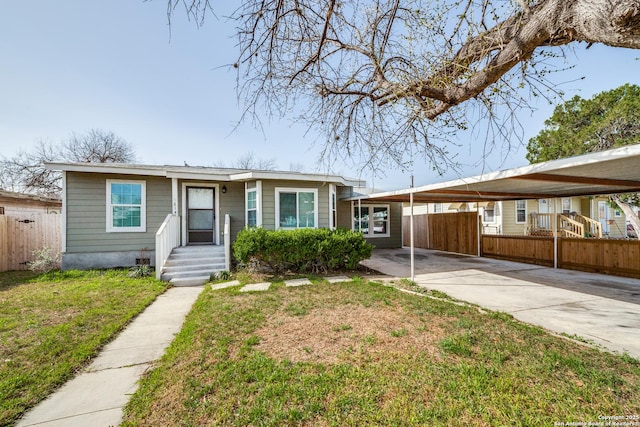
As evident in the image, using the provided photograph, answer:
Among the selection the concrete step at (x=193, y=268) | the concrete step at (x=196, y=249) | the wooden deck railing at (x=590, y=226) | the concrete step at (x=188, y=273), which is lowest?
the concrete step at (x=188, y=273)

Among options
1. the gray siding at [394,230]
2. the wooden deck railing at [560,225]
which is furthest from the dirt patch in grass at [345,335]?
the wooden deck railing at [560,225]

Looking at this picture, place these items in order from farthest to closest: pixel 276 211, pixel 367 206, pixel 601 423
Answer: pixel 367 206, pixel 276 211, pixel 601 423

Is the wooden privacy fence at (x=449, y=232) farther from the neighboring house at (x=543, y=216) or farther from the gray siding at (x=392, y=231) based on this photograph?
the neighboring house at (x=543, y=216)

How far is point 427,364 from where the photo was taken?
9.29 ft

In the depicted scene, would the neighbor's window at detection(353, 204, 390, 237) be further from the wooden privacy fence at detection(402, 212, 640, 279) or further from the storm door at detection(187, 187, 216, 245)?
the storm door at detection(187, 187, 216, 245)

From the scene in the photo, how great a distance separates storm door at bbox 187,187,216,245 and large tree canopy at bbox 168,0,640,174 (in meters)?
6.31

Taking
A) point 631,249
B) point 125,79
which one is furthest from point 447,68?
point 631,249

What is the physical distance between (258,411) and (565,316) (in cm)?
487

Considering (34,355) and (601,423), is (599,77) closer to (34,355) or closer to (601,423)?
(601,423)

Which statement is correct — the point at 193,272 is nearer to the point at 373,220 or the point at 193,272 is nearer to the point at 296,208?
the point at 296,208

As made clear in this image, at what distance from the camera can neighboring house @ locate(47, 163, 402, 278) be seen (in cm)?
791

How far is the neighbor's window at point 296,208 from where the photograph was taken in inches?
348

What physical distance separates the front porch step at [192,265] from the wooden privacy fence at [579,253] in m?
10.5

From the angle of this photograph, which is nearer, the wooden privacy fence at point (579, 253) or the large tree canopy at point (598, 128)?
the wooden privacy fence at point (579, 253)
